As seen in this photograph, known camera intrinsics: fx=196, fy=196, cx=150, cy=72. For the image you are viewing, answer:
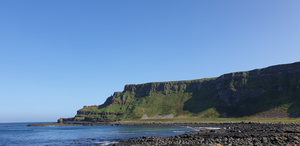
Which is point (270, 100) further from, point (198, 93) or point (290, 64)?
point (198, 93)

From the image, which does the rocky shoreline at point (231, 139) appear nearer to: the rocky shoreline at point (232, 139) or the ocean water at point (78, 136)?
the rocky shoreline at point (232, 139)

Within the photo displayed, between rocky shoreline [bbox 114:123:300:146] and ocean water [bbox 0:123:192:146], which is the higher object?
rocky shoreline [bbox 114:123:300:146]

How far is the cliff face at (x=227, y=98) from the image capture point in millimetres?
131375

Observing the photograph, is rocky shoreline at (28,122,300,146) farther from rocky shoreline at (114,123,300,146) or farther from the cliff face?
the cliff face

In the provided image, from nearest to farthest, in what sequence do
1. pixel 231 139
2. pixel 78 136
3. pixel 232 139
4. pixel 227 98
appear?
1. pixel 232 139
2. pixel 231 139
3. pixel 78 136
4. pixel 227 98

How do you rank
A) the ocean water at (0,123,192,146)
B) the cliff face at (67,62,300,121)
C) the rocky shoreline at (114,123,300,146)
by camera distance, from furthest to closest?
1. the cliff face at (67,62,300,121)
2. the ocean water at (0,123,192,146)
3. the rocky shoreline at (114,123,300,146)

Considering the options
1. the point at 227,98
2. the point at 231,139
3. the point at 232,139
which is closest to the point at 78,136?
the point at 231,139

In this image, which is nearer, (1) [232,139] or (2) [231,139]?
(1) [232,139]

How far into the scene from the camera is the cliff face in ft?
431

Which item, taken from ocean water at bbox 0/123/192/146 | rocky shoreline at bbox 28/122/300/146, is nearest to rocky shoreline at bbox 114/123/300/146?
rocky shoreline at bbox 28/122/300/146

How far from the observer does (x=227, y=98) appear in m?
160

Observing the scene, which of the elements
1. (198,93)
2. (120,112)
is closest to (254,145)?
(198,93)

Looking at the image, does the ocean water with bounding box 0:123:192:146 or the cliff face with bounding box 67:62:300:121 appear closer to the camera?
the ocean water with bounding box 0:123:192:146

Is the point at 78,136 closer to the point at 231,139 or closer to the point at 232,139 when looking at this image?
the point at 231,139
